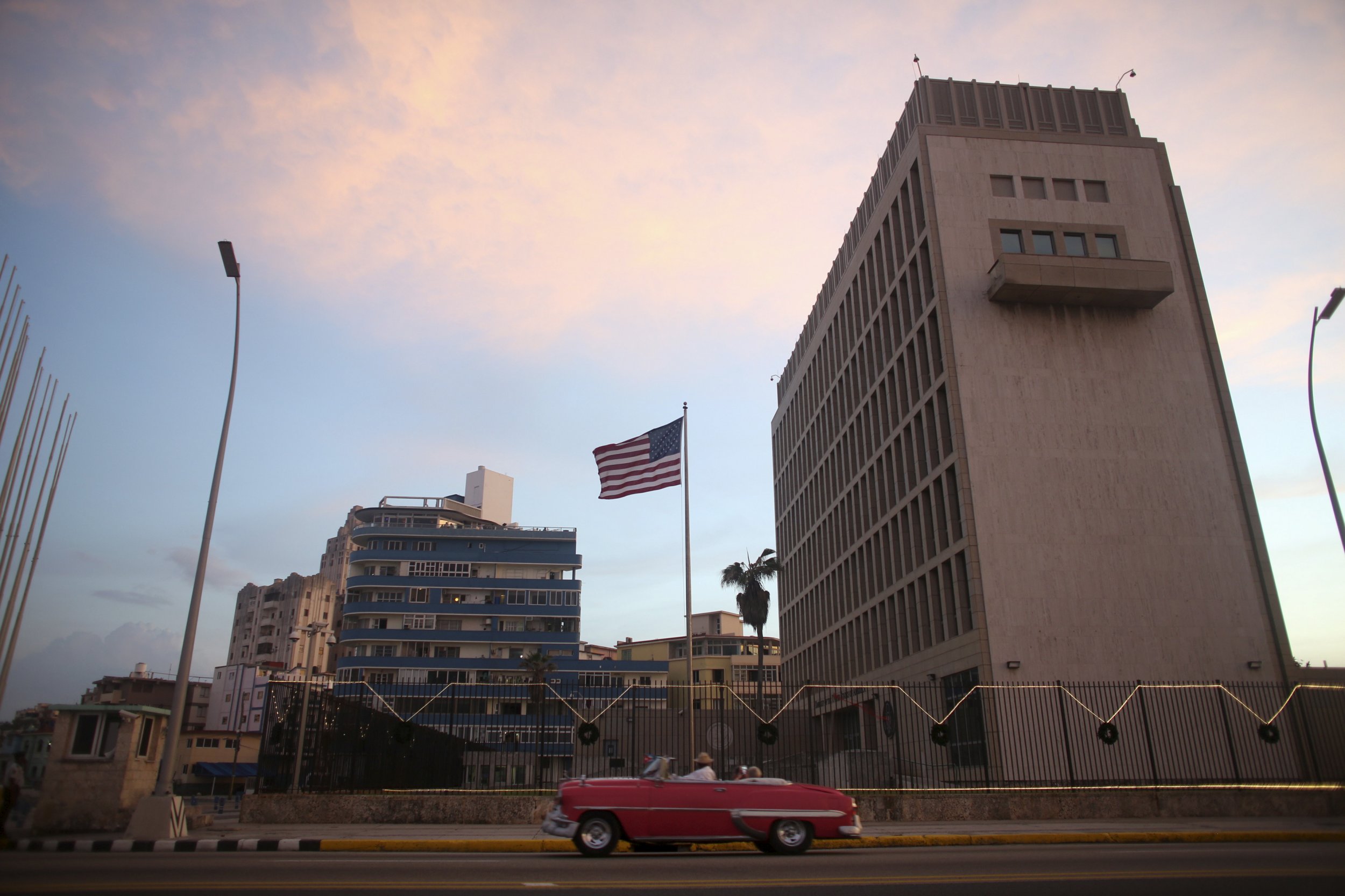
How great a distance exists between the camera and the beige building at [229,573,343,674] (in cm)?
11431

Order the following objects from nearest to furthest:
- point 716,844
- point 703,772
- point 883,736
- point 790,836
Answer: point 790,836, point 703,772, point 716,844, point 883,736

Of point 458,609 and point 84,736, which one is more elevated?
point 458,609

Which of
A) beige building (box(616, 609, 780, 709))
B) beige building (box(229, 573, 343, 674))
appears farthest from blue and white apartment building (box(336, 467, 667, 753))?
beige building (box(229, 573, 343, 674))

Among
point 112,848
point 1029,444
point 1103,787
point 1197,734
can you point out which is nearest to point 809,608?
point 1029,444

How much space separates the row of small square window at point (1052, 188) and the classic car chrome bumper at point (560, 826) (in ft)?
121

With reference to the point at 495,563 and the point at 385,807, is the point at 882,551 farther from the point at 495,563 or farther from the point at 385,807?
the point at 495,563

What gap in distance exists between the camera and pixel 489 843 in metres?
14.0

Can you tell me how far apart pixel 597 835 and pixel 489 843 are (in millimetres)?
2366

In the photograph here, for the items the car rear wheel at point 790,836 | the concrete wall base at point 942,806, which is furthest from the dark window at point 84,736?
the car rear wheel at point 790,836

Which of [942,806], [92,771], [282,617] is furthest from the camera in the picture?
[282,617]

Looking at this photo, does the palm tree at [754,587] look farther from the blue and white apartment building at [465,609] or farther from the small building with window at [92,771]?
the small building with window at [92,771]

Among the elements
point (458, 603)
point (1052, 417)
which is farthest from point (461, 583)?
point (1052, 417)

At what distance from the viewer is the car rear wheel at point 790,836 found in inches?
509

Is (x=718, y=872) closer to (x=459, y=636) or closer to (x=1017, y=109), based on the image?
(x=1017, y=109)
